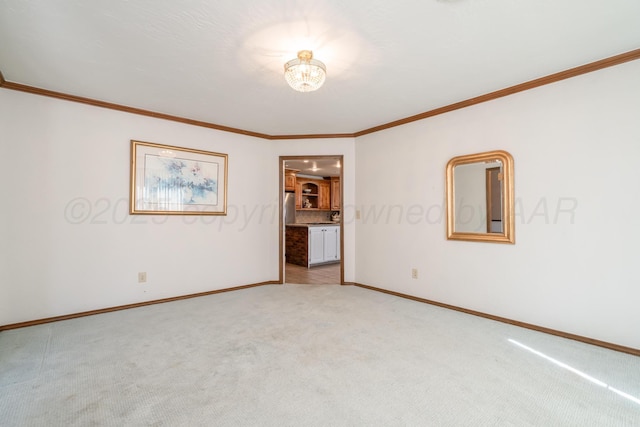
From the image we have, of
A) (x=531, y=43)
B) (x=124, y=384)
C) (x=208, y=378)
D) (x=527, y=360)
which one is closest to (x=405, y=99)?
(x=531, y=43)

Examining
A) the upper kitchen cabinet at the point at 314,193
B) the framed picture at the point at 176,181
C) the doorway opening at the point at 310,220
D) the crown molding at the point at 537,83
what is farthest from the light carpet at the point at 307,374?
the upper kitchen cabinet at the point at 314,193

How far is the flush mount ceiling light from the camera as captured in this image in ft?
7.35

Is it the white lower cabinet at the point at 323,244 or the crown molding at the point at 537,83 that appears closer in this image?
the crown molding at the point at 537,83

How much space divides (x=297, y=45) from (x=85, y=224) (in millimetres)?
2967

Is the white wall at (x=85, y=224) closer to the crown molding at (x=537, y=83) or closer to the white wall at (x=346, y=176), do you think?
the white wall at (x=346, y=176)

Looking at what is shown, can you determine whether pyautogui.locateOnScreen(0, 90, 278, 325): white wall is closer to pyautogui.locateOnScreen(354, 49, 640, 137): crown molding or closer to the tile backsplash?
pyautogui.locateOnScreen(354, 49, 640, 137): crown molding

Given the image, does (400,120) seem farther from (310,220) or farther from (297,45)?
(310,220)

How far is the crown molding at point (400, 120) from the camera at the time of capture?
240cm

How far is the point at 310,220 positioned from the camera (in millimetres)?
8195

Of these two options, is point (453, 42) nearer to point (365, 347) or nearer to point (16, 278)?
point (365, 347)

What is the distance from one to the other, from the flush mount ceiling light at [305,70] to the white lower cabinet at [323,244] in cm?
430

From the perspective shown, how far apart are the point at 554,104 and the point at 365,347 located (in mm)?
2787

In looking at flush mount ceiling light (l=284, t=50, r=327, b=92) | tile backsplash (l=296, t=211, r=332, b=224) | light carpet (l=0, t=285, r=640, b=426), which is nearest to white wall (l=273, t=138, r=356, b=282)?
light carpet (l=0, t=285, r=640, b=426)

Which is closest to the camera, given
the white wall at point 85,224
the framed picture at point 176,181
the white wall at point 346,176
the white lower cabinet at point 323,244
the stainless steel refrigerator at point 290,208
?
the white wall at point 85,224
